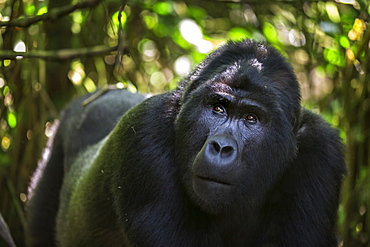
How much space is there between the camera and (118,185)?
372cm

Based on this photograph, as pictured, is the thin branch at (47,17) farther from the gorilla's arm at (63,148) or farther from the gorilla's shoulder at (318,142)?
the gorilla's shoulder at (318,142)

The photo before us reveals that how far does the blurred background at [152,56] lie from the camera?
4.85m

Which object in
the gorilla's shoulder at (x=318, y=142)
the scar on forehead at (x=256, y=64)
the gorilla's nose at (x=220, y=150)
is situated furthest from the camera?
the gorilla's shoulder at (x=318, y=142)

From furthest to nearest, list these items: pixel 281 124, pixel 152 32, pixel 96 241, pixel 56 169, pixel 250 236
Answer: pixel 152 32 < pixel 56 169 < pixel 96 241 < pixel 250 236 < pixel 281 124

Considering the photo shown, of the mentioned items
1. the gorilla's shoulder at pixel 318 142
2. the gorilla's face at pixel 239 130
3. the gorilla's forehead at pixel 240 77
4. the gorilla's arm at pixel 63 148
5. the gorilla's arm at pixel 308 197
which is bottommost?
the gorilla's arm at pixel 63 148

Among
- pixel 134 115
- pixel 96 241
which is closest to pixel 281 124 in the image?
pixel 134 115

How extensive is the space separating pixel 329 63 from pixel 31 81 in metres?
2.97

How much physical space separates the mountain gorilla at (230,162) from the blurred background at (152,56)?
800 mm

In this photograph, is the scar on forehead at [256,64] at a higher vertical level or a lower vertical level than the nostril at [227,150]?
higher

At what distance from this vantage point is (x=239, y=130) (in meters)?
3.28

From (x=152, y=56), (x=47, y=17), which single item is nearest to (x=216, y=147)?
(x=47, y=17)

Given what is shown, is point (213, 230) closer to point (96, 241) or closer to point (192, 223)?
point (192, 223)

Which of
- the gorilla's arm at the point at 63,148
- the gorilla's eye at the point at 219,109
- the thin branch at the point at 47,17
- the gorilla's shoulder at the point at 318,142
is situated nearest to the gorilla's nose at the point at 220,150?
the gorilla's eye at the point at 219,109

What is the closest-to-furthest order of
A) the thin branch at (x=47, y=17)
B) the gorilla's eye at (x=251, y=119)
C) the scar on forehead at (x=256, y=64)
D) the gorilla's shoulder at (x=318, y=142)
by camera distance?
the gorilla's eye at (x=251, y=119) → the scar on forehead at (x=256, y=64) → the gorilla's shoulder at (x=318, y=142) → the thin branch at (x=47, y=17)
